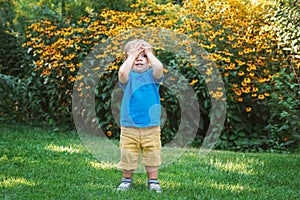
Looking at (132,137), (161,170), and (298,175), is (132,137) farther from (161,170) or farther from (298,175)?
(298,175)

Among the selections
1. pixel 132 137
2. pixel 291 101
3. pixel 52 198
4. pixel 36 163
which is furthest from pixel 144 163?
pixel 291 101

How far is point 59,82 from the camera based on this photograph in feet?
21.6

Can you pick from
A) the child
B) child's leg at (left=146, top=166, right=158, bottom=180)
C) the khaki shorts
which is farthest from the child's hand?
child's leg at (left=146, top=166, right=158, bottom=180)

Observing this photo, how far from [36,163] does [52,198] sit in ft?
4.06

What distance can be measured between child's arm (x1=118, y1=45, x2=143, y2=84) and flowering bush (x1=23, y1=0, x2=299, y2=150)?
223cm

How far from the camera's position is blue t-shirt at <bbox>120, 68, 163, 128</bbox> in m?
3.46

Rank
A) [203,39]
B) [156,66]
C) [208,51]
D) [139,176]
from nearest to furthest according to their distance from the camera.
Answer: [156,66] < [139,176] < [208,51] < [203,39]

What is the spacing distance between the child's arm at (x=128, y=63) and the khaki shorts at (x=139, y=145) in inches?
14.3

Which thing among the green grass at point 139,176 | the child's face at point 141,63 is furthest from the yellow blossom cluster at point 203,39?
the child's face at point 141,63

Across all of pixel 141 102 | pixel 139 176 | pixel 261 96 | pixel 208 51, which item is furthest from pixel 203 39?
pixel 141 102

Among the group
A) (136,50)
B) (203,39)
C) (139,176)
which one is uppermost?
(203,39)

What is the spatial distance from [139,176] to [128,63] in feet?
3.46

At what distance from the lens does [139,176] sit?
13.2ft

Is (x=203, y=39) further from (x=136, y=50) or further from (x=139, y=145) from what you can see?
(x=139, y=145)
